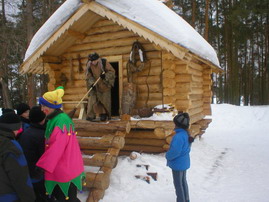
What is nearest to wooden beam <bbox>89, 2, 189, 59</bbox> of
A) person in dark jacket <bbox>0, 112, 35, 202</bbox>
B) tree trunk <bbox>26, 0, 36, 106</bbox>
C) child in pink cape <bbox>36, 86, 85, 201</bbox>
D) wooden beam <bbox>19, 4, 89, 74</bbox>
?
wooden beam <bbox>19, 4, 89, 74</bbox>

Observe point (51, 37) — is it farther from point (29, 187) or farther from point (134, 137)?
point (29, 187)

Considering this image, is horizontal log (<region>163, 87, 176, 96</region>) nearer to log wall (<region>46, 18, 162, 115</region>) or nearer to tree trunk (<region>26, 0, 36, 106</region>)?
log wall (<region>46, 18, 162, 115</region>)

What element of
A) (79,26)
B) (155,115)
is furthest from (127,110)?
(79,26)

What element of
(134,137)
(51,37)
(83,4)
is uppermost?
(83,4)

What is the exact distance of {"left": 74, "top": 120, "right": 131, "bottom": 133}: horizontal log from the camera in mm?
6188

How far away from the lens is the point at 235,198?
5.07 m

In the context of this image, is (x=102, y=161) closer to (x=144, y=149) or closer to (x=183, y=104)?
(x=144, y=149)

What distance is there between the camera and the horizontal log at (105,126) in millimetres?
6188

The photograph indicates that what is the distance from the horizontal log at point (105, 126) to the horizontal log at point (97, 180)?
4.92 ft

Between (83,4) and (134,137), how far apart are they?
4.07m

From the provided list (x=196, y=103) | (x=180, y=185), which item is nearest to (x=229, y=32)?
(x=196, y=103)

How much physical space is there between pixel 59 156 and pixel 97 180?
1768 mm

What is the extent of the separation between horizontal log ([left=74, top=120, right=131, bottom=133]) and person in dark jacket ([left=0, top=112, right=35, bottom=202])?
140 inches

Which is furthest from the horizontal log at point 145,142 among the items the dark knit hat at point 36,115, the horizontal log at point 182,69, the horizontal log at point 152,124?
the dark knit hat at point 36,115
